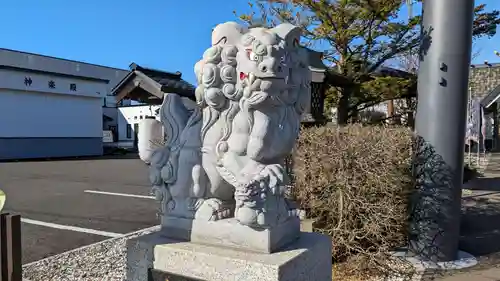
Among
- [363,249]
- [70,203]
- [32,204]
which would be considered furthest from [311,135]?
[32,204]

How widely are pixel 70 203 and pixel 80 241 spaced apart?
315 centimetres

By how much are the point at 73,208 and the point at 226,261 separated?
21.1 ft

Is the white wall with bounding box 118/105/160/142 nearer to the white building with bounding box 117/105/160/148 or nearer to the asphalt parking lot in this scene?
the white building with bounding box 117/105/160/148

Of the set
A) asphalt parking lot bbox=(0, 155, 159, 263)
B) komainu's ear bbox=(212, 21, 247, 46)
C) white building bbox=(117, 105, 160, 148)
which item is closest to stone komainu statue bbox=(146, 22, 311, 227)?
komainu's ear bbox=(212, 21, 247, 46)

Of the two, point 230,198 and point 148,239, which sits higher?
point 230,198

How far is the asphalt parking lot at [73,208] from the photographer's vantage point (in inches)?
209

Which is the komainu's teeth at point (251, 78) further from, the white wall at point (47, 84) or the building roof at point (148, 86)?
the white wall at point (47, 84)

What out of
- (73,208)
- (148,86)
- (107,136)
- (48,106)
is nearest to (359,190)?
(148,86)

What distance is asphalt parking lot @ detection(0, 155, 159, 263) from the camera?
17.4ft

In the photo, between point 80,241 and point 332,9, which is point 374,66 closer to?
point 332,9

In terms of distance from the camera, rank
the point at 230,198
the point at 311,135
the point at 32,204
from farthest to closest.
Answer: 1. the point at 32,204
2. the point at 311,135
3. the point at 230,198

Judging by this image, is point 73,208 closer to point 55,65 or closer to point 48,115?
point 48,115

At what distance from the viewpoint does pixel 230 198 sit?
2260mm

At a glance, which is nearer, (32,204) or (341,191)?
(341,191)
